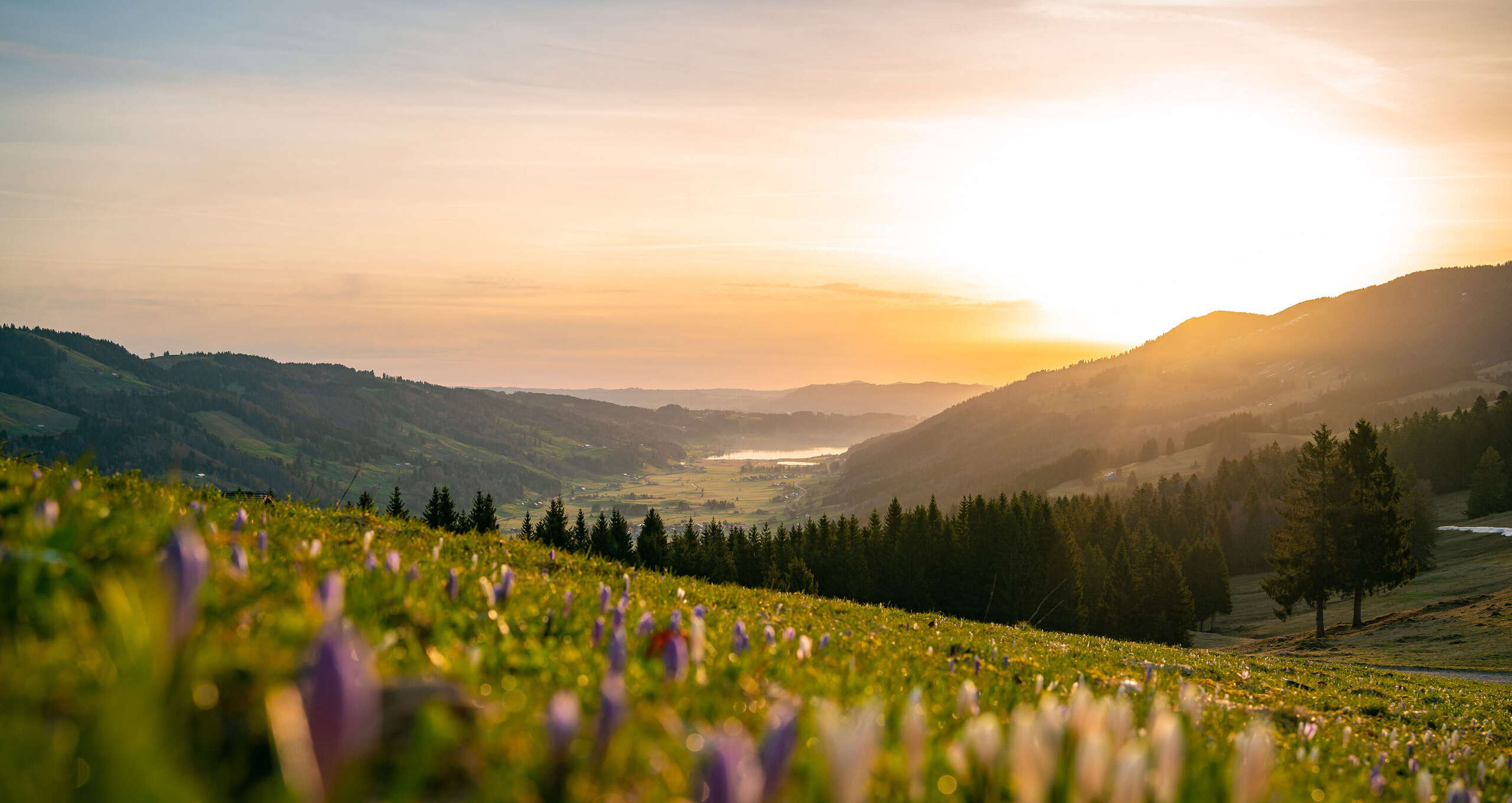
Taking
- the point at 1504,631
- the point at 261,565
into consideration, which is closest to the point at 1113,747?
the point at 261,565

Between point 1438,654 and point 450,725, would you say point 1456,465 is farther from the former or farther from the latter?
point 450,725

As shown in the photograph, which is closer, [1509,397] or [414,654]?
[414,654]

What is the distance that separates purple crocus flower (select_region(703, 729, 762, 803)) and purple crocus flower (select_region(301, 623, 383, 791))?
85 centimetres

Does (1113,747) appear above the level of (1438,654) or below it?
above

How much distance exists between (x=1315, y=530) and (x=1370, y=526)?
385cm

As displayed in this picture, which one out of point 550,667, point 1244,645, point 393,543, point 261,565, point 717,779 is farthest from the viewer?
point 1244,645

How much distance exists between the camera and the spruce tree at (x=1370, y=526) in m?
65.6

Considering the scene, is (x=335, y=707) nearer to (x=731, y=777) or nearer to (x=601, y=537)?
(x=731, y=777)

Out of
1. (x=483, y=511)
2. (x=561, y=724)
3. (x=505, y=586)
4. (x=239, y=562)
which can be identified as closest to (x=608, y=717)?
(x=561, y=724)

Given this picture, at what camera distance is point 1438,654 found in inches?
1973

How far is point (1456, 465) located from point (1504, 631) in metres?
140

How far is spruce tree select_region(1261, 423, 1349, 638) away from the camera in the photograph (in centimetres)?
6775

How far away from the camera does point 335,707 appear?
1.76m

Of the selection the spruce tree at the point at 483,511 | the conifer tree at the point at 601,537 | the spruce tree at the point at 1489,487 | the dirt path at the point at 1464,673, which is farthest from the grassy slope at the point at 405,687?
the spruce tree at the point at 1489,487
